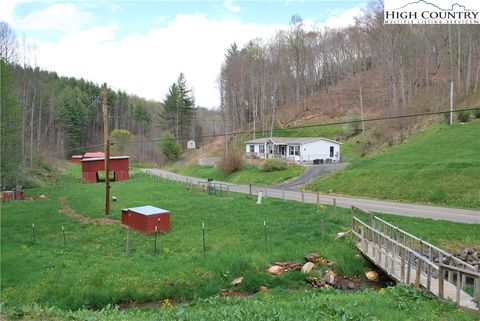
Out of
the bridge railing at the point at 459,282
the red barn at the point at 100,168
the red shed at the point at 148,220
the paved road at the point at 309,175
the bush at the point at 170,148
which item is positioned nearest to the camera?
the bridge railing at the point at 459,282

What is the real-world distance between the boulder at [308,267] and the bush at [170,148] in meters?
71.9

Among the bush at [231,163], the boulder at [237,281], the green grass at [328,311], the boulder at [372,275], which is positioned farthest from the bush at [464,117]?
the boulder at [237,281]

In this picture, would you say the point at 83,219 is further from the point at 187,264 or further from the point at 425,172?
the point at 425,172

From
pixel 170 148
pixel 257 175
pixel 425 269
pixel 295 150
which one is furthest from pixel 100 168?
pixel 425 269

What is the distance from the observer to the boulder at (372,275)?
Result: 1384 centimetres

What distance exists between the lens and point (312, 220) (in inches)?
807

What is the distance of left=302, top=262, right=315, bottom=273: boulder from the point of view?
550 inches

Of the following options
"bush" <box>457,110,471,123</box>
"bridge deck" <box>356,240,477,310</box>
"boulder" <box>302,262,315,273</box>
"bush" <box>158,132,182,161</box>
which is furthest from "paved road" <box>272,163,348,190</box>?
"bush" <box>158,132,182,161</box>

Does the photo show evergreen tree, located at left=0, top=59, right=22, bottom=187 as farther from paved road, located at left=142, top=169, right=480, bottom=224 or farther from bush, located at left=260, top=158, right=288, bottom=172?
bush, located at left=260, top=158, right=288, bottom=172

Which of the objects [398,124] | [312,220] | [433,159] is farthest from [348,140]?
[312,220]

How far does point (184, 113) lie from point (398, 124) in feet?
202

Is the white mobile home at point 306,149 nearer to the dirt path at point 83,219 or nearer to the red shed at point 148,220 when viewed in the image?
the dirt path at point 83,219

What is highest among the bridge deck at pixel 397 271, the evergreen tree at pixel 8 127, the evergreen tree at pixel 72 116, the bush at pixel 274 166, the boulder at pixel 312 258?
the evergreen tree at pixel 72 116

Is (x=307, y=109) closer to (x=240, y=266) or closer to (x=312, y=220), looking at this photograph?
(x=312, y=220)
